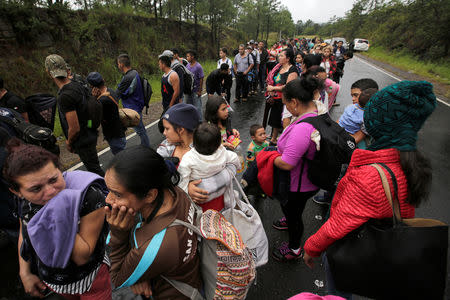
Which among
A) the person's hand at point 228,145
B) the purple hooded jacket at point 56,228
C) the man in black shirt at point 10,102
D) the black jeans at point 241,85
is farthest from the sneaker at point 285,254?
the black jeans at point 241,85

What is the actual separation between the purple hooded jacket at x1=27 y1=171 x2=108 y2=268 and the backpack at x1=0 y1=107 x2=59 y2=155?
1.51m

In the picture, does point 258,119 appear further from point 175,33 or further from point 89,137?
point 175,33

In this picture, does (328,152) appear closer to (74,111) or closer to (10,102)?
(74,111)

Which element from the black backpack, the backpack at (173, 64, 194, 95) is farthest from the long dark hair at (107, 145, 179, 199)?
the backpack at (173, 64, 194, 95)

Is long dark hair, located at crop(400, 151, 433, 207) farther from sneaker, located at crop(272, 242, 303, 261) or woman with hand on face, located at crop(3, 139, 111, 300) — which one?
woman with hand on face, located at crop(3, 139, 111, 300)

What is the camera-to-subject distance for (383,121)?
47.9 inches

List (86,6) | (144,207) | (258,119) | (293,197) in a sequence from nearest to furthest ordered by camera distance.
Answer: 1. (144,207)
2. (293,197)
3. (258,119)
4. (86,6)

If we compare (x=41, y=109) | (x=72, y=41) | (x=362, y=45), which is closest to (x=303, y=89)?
(x=41, y=109)

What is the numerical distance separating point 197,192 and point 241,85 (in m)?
7.70

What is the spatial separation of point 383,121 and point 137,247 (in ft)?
4.70

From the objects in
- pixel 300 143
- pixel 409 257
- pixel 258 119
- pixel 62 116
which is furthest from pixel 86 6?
pixel 409 257

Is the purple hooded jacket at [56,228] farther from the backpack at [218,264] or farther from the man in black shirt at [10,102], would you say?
the man in black shirt at [10,102]

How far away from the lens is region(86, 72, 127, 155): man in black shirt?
3.42 meters

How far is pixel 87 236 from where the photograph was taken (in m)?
1.38
